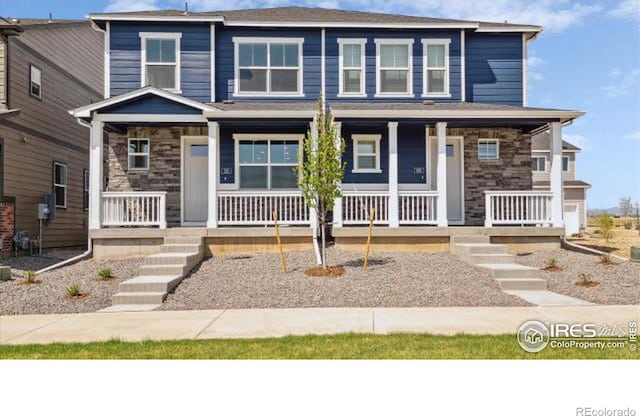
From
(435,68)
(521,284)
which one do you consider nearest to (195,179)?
(435,68)

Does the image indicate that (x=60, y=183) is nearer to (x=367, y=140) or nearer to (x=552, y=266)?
(x=367, y=140)

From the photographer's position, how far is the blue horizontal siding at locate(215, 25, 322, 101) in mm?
14430

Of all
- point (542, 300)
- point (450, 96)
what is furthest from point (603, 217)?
point (542, 300)

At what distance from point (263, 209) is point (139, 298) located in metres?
5.50

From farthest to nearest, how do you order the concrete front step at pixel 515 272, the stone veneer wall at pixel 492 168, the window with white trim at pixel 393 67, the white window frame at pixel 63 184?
the white window frame at pixel 63 184
the window with white trim at pixel 393 67
the stone veneer wall at pixel 492 168
the concrete front step at pixel 515 272

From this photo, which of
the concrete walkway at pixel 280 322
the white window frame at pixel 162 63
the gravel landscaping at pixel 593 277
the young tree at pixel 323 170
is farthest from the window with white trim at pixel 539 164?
the concrete walkway at pixel 280 322

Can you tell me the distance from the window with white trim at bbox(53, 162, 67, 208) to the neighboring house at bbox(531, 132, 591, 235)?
79.1 ft

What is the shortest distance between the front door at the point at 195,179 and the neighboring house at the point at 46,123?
16.1 ft

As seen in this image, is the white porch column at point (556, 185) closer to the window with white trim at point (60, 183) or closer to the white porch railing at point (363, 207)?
the white porch railing at point (363, 207)

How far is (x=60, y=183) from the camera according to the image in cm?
1712

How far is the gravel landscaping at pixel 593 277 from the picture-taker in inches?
328

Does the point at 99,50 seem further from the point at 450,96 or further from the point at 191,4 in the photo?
the point at 450,96

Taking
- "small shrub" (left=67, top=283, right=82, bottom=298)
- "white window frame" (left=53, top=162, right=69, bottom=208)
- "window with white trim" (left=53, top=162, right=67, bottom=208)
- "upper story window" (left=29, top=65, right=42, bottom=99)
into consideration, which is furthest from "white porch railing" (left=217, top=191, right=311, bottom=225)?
"upper story window" (left=29, top=65, right=42, bottom=99)

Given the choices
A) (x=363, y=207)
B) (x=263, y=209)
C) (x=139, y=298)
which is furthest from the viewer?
(x=263, y=209)
